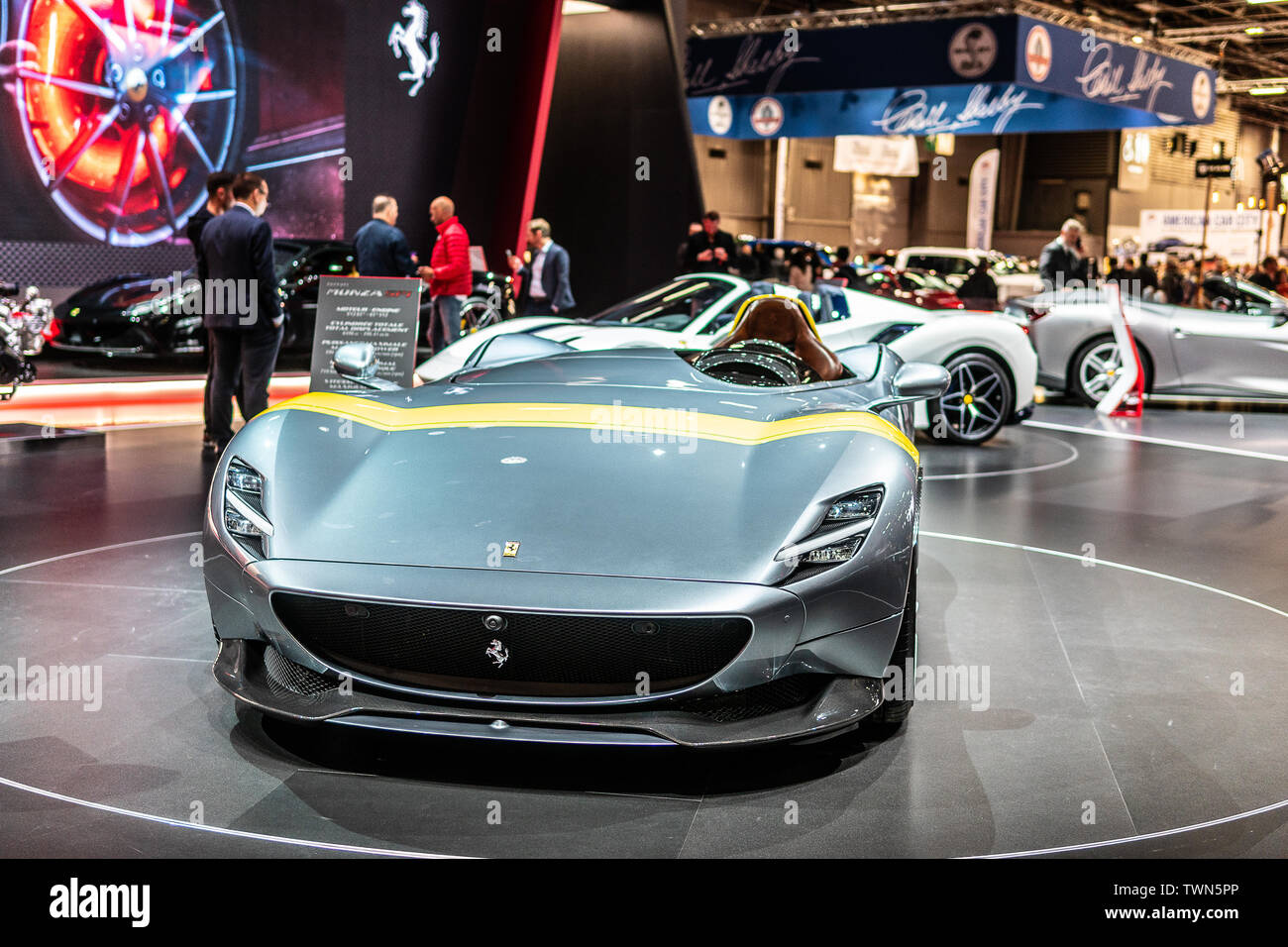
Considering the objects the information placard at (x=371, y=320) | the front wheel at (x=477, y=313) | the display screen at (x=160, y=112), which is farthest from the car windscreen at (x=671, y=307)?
the display screen at (x=160, y=112)

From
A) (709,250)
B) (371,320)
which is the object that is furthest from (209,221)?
(709,250)

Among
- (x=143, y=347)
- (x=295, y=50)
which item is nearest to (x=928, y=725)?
(x=143, y=347)

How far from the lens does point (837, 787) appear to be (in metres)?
2.98

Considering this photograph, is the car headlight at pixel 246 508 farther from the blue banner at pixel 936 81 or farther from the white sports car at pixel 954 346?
the blue banner at pixel 936 81

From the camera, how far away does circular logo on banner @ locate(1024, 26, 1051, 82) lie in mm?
16188

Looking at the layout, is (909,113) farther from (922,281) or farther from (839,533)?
(839,533)

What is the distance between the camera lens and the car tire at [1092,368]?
1111cm

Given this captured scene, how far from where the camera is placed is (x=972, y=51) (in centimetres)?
1653

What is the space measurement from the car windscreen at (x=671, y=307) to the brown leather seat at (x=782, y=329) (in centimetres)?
274

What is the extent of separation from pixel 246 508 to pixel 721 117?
19.6m

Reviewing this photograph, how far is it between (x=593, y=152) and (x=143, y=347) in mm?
8335
